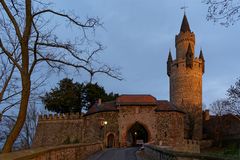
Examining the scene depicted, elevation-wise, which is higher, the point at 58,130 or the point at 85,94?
the point at 85,94

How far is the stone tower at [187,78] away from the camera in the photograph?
199ft

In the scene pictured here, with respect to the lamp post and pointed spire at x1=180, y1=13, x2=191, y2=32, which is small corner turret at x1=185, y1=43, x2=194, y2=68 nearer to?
pointed spire at x1=180, y1=13, x2=191, y2=32

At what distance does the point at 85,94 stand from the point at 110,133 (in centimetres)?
1304

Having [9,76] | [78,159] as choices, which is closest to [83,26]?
[9,76]

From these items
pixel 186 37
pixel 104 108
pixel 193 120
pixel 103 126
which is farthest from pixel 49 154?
pixel 186 37

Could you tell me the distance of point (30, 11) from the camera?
8.87 metres

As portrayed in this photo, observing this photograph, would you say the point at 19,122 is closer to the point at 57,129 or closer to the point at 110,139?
the point at 110,139

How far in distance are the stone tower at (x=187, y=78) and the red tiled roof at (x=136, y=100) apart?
40.7 ft

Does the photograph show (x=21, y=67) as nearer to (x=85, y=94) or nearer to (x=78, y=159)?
(x=78, y=159)

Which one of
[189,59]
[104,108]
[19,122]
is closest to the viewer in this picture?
[19,122]

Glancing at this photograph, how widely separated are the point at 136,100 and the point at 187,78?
634 inches

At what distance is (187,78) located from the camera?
61.4 meters

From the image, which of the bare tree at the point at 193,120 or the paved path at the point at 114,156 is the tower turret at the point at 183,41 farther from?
the paved path at the point at 114,156

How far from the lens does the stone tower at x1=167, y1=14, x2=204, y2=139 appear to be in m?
60.6
